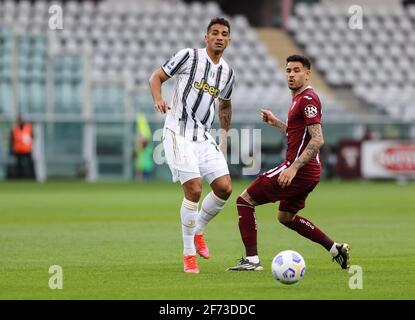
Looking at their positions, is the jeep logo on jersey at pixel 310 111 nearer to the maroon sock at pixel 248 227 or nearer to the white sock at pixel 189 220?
the maroon sock at pixel 248 227

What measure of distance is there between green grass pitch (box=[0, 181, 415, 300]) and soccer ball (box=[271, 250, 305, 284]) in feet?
0.26

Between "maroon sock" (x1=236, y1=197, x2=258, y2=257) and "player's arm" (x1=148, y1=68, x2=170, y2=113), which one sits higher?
"player's arm" (x1=148, y1=68, x2=170, y2=113)

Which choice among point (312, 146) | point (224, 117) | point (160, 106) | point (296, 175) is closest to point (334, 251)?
point (296, 175)

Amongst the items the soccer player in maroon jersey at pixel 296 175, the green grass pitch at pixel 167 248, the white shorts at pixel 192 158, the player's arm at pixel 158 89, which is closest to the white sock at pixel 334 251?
the soccer player in maroon jersey at pixel 296 175

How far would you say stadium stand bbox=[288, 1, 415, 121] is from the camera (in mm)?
41275

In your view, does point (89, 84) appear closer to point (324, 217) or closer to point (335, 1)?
point (335, 1)

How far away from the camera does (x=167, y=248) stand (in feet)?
42.7

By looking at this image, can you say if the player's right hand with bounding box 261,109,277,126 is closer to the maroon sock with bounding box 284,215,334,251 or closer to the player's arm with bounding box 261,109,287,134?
the player's arm with bounding box 261,109,287,134

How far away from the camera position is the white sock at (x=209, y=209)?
36.1 feet

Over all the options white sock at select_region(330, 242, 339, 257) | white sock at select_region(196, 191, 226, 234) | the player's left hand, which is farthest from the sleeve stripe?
white sock at select_region(330, 242, 339, 257)

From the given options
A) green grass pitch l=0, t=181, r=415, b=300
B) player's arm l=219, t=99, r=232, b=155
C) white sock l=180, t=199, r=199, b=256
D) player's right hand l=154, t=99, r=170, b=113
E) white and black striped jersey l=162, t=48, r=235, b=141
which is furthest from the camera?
player's arm l=219, t=99, r=232, b=155

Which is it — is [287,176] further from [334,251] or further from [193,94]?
[193,94]

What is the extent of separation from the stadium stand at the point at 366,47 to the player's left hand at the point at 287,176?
29555mm

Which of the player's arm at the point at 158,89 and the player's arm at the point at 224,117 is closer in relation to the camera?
the player's arm at the point at 158,89
